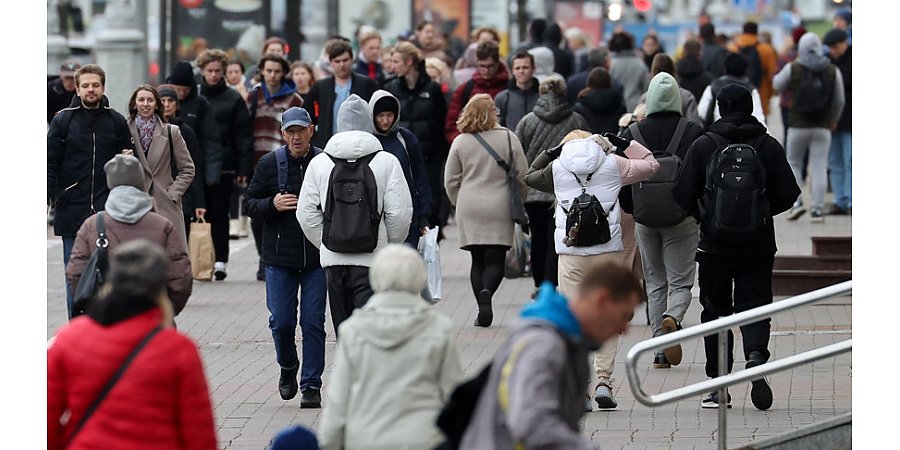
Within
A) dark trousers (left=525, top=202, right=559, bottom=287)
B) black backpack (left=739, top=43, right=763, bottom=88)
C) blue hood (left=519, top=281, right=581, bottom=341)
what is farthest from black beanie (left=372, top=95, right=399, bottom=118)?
black backpack (left=739, top=43, right=763, bottom=88)

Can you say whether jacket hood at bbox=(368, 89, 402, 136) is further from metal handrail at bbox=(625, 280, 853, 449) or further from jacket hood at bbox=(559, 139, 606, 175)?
metal handrail at bbox=(625, 280, 853, 449)

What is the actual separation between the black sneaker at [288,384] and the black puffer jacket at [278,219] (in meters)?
0.58

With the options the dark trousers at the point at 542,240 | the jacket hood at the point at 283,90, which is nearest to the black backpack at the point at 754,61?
the jacket hood at the point at 283,90

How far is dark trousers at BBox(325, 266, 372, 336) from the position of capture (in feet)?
32.0

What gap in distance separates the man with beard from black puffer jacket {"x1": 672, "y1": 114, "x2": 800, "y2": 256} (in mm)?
3553

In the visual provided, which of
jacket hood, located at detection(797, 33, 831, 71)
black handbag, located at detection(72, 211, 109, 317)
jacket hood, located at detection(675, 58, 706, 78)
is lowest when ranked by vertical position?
black handbag, located at detection(72, 211, 109, 317)

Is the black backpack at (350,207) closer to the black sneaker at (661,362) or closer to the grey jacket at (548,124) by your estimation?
the black sneaker at (661,362)

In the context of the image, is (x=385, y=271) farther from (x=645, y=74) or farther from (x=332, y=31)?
(x=332, y=31)

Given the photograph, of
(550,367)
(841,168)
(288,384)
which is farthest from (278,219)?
(841,168)

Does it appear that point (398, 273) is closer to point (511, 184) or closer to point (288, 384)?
point (288, 384)

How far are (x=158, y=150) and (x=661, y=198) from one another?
3386 millimetres

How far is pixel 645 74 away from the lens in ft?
62.6

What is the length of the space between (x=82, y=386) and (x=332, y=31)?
70.6 feet

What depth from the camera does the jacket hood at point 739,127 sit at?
9.69 m
